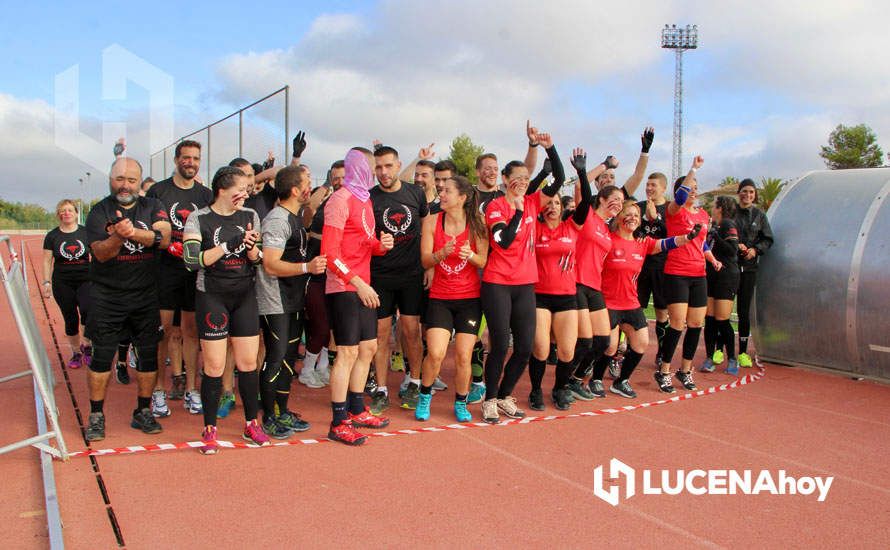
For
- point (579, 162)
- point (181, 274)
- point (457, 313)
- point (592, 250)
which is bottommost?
point (457, 313)

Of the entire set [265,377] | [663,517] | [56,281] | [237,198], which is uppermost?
[237,198]

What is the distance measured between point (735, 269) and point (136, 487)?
273 inches

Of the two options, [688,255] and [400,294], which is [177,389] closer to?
[400,294]

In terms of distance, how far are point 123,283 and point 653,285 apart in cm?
595

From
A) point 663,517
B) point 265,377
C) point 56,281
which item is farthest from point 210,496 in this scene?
point 56,281

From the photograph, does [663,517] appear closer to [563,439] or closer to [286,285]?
[563,439]

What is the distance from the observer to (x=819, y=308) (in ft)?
25.5

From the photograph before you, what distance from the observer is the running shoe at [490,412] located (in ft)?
19.0

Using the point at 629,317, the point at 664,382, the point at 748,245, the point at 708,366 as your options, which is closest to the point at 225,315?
the point at 629,317

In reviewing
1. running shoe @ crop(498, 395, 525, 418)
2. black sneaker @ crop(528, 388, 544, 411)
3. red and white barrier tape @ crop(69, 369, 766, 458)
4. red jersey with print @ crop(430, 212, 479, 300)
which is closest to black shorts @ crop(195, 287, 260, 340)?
red and white barrier tape @ crop(69, 369, 766, 458)

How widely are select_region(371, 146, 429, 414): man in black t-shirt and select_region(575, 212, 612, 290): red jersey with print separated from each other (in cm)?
154

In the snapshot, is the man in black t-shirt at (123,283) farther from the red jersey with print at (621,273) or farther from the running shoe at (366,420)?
the red jersey with print at (621,273)

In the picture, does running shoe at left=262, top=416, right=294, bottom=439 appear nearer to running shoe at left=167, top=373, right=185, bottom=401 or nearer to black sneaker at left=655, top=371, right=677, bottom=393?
running shoe at left=167, top=373, right=185, bottom=401

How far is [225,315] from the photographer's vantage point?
4.90 metres
